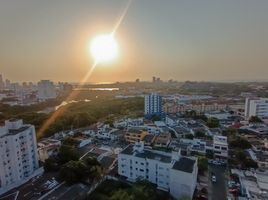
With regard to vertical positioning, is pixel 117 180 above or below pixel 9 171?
below

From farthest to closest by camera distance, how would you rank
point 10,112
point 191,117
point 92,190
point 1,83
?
point 1,83, point 10,112, point 191,117, point 92,190

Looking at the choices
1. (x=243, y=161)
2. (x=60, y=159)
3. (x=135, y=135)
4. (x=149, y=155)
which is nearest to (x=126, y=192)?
(x=149, y=155)

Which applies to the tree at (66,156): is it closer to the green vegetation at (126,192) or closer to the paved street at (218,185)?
the green vegetation at (126,192)

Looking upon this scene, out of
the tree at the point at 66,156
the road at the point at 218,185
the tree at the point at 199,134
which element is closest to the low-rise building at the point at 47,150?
the tree at the point at 66,156

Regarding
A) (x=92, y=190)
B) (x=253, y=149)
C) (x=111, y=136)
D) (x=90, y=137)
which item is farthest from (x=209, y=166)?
(x=90, y=137)

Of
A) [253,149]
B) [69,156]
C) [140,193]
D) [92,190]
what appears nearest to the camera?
[140,193]

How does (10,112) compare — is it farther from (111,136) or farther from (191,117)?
Answer: (191,117)
